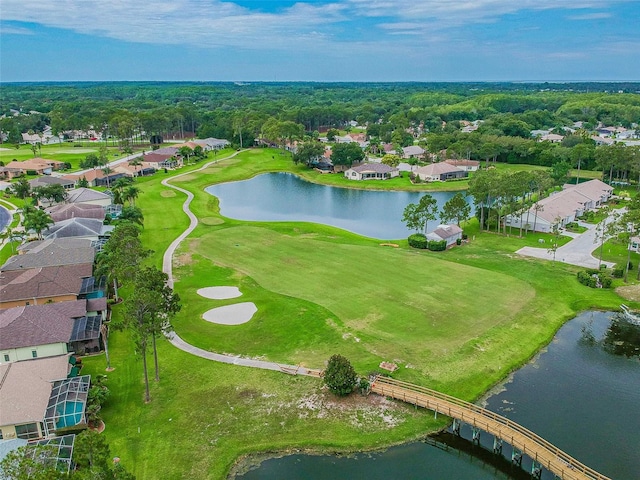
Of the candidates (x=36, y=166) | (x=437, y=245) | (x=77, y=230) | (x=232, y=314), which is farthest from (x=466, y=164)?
(x=36, y=166)

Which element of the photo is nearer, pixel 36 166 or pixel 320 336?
pixel 320 336

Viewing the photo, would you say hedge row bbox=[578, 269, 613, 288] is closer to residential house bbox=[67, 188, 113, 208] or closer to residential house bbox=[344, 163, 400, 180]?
residential house bbox=[344, 163, 400, 180]

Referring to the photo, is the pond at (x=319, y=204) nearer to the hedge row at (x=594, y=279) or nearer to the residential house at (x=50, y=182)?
the hedge row at (x=594, y=279)

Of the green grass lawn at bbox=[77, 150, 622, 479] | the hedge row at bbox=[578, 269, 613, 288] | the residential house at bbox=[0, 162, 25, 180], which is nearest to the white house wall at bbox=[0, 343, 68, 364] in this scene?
the green grass lawn at bbox=[77, 150, 622, 479]

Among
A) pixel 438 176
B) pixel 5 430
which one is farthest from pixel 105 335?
pixel 438 176

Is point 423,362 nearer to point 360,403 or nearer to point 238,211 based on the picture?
point 360,403

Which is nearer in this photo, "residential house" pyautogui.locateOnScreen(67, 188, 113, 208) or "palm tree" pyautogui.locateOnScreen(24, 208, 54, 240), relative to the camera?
"palm tree" pyautogui.locateOnScreen(24, 208, 54, 240)

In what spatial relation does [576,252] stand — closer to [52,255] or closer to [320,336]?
[320,336]
